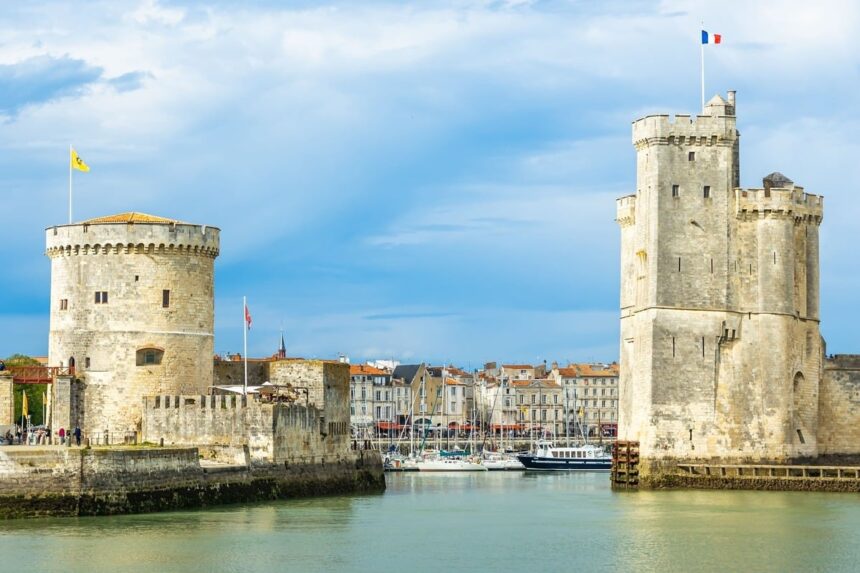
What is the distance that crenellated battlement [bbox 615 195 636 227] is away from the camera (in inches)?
2608

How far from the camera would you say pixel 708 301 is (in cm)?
6166

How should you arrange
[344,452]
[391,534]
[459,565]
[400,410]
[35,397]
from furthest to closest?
[400,410] < [35,397] < [344,452] < [391,534] < [459,565]

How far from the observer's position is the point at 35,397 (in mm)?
79000

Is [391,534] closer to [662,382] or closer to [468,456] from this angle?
[662,382]

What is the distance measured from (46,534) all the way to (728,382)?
2789cm

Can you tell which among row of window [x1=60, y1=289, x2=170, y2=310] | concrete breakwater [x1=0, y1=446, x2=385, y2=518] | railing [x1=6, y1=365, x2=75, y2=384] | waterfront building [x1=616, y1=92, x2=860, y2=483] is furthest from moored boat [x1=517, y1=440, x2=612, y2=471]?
railing [x1=6, y1=365, x2=75, y2=384]

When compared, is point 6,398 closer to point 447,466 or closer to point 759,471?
point 759,471

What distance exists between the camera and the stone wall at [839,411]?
65.8 m

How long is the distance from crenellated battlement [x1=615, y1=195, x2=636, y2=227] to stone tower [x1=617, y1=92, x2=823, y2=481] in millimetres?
3149

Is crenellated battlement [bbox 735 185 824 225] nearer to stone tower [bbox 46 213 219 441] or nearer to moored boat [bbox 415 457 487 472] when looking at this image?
stone tower [bbox 46 213 219 441]

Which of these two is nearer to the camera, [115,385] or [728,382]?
[115,385]

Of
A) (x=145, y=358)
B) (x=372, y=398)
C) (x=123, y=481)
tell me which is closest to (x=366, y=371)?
(x=372, y=398)

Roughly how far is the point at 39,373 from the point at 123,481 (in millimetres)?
10375

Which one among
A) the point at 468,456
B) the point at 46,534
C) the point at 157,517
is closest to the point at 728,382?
the point at 157,517
